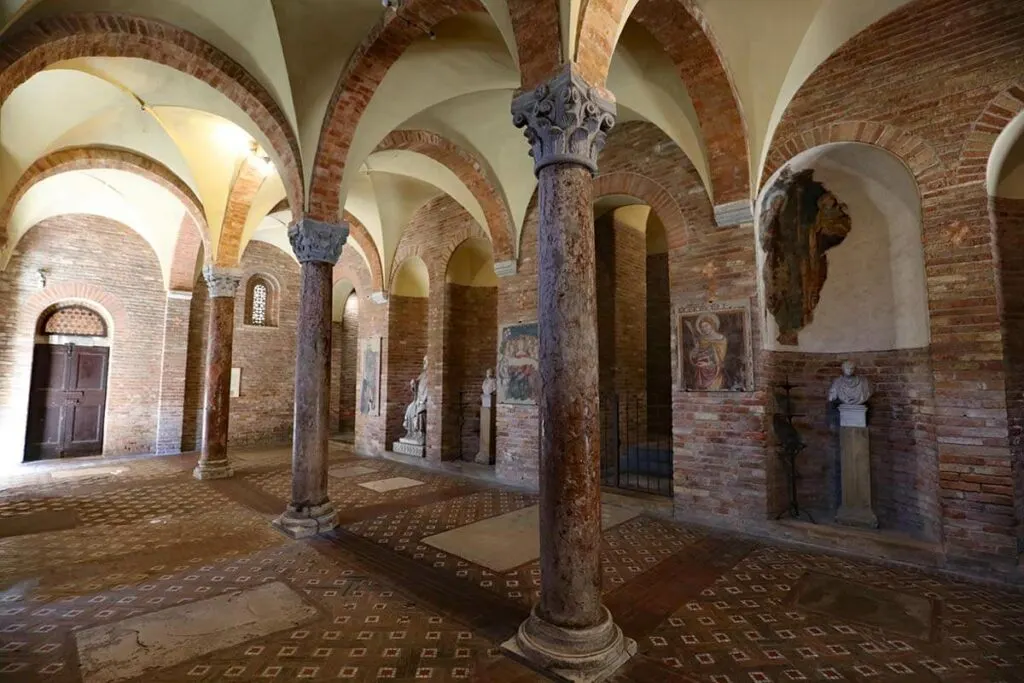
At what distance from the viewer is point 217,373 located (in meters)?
8.52

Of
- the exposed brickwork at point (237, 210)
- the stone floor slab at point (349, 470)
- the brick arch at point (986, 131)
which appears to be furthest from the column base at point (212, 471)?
the brick arch at point (986, 131)

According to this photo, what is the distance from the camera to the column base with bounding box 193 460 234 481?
332 inches

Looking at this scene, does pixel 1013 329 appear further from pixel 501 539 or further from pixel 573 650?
pixel 501 539

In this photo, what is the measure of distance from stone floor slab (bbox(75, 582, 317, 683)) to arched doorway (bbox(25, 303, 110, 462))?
409 inches

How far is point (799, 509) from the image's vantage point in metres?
5.88

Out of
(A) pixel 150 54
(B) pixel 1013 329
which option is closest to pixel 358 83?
(A) pixel 150 54

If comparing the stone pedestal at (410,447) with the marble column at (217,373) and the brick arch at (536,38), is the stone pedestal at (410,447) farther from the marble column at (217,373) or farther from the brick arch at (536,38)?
the brick arch at (536,38)

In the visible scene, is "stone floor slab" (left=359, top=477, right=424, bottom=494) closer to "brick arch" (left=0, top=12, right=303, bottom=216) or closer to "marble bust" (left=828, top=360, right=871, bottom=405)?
"brick arch" (left=0, top=12, right=303, bottom=216)

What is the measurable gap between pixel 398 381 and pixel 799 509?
26.0ft

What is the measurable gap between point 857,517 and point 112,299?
14689 mm

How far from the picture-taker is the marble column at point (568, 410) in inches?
111

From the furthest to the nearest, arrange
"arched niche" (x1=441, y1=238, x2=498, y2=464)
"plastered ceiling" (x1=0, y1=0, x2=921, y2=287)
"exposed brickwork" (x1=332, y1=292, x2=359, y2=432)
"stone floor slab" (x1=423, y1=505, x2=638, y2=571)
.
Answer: "exposed brickwork" (x1=332, y1=292, x2=359, y2=432) → "arched niche" (x1=441, y1=238, x2=498, y2=464) → "plastered ceiling" (x1=0, y1=0, x2=921, y2=287) → "stone floor slab" (x1=423, y1=505, x2=638, y2=571)

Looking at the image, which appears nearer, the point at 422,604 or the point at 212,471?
the point at 422,604

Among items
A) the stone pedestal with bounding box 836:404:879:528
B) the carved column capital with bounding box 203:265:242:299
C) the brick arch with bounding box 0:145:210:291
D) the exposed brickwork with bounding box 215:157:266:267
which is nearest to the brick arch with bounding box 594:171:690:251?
the stone pedestal with bounding box 836:404:879:528
